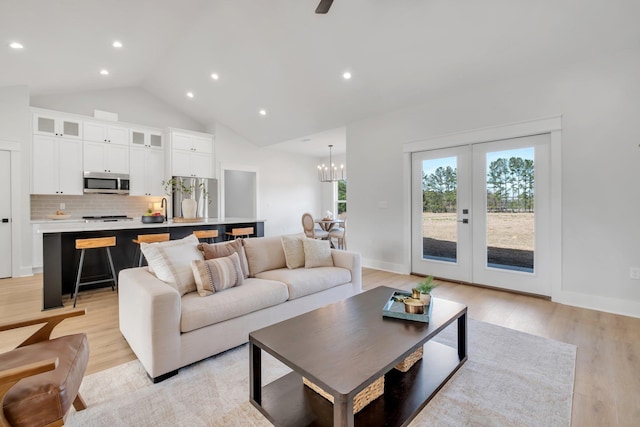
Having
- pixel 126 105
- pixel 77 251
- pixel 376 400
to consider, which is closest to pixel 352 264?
pixel 376 400

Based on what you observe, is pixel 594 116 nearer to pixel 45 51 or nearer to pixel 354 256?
pixel 354 256

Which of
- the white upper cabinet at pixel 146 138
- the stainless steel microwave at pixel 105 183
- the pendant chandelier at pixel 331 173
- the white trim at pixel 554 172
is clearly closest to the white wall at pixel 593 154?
the white trim at pixel 554 172

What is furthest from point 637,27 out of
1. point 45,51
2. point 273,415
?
point 45,51

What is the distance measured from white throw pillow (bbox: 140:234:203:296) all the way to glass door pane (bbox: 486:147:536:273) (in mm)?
3743

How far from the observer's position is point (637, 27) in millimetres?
2758

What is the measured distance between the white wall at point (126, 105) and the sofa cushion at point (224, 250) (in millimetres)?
5089

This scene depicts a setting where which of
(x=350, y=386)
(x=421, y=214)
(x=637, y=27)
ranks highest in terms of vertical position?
(x=637, y=27)

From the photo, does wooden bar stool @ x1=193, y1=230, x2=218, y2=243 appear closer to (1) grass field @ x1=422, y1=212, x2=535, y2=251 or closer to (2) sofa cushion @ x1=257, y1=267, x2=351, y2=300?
(2) sofa cushion @ x1=257, y1=267, x2=351, y2=300

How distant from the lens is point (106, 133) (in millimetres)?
5684

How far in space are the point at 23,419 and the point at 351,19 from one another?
4078mm

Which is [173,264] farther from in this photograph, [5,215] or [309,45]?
[5,215]

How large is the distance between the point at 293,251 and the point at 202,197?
4066 mm

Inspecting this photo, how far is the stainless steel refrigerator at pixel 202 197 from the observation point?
20.7 feet

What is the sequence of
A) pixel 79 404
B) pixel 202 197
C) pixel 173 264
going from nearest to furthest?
pixel 79 404 → pixel 173 264 → pixel 202 197
